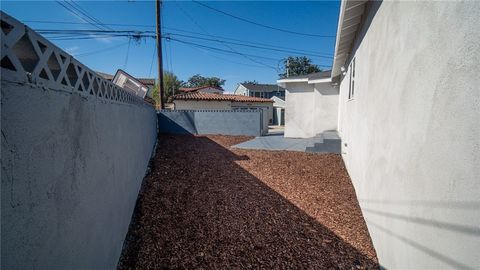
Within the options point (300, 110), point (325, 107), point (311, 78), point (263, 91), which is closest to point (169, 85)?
point (263, 91)

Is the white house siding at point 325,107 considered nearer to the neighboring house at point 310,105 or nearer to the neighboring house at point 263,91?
the neighboring house at point 310,105

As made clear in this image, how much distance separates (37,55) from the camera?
1.39 m

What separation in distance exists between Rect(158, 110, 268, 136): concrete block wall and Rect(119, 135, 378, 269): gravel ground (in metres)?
6.95

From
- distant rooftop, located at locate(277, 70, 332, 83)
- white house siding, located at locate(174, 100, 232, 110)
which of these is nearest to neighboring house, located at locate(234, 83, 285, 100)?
white house siding, located at locate(174, 100, 232, 110)

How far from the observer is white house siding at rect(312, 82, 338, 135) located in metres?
11.4

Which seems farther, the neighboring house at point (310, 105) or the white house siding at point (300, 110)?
the white house siding at point (300, 110)

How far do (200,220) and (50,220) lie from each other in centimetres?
285

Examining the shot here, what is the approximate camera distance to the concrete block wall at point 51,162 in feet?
3.65

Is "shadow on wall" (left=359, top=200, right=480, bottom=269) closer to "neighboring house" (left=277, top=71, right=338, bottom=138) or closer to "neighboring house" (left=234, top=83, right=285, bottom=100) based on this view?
"neighboring house" (left=277, top=71, right=338, bottom=138)

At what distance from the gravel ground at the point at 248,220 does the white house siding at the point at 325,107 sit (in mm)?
5020

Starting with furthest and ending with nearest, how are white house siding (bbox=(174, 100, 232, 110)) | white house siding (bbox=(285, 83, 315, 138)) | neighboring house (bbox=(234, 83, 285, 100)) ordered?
1. neighboring house (bbox=(234, 83, 285, 100))
2. white house siding (bbox=(174, 100, 232, 110))
3. white house siding (bbox=(285, 83, 315, 138))

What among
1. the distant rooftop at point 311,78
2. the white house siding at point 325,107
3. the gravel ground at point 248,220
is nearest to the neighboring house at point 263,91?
the distant rooftop at point 311,78

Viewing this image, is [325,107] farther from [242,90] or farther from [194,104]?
[242,90]

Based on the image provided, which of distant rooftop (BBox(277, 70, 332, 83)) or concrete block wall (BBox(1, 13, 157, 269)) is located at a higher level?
distant rooftop (BBox(277, 70, 332, 83))
